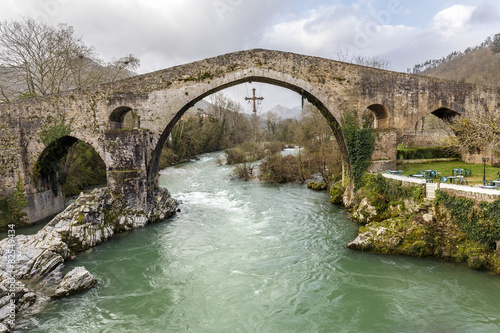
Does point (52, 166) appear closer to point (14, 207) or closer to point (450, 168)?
point (14, 207)

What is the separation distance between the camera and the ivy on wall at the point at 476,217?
285 inches

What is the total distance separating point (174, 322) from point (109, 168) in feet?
25.8

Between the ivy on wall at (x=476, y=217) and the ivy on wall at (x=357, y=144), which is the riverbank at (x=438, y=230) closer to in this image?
the ivy on wall at (x=476, y=217)

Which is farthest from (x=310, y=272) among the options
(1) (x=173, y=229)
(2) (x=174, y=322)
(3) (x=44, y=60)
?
(3) (x=44, y=60)

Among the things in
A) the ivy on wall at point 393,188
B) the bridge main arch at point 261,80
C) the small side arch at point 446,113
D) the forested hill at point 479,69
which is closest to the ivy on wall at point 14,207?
the bridge main arch at point 261,80

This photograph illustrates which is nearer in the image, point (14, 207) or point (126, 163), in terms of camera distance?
point (126, 163)

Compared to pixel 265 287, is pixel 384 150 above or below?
above

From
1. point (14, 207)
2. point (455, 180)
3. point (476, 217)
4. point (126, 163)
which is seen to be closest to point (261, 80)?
point (126, 163)

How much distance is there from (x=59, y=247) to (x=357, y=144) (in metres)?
11.6

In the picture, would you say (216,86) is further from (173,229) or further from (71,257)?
(71,257)

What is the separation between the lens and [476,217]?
7.64m

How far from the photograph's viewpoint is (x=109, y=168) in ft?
38.9

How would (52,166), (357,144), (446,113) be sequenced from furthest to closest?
(446,113), (52,166), (357,144)

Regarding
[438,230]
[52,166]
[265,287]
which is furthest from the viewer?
[52,166]
